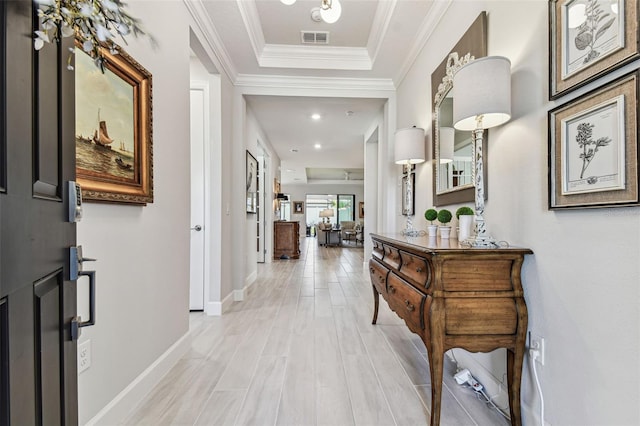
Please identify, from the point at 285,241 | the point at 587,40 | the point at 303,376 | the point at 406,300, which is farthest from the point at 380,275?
the point at 285,241

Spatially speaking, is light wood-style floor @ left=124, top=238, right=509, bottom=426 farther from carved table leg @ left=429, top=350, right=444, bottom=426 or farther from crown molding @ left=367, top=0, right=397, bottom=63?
crown molding @ left=367, top=0, right=397, bottom=63

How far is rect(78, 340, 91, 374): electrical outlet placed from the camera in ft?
4.23

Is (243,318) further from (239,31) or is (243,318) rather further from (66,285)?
(239,31)

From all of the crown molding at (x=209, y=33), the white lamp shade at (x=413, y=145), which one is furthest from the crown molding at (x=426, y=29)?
the crown molding at (x=209, y=33)

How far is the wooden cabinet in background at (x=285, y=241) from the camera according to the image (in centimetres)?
745

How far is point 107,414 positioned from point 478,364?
2077 mm

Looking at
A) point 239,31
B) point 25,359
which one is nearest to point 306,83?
point 239,31

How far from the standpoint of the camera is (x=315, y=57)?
3.40 metres

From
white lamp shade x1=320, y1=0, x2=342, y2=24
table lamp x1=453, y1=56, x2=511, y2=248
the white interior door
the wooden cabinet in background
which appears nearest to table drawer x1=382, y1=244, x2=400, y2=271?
table lamp x1=453, y1=56, x2=511, y2=248

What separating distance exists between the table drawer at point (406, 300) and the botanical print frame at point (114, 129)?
1602mm

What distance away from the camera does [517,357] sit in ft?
4.62

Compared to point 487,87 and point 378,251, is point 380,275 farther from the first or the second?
point 487,87

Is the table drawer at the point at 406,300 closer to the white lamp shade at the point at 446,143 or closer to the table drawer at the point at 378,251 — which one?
the table drawer at the point at 378,251

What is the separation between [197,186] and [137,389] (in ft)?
6.77
